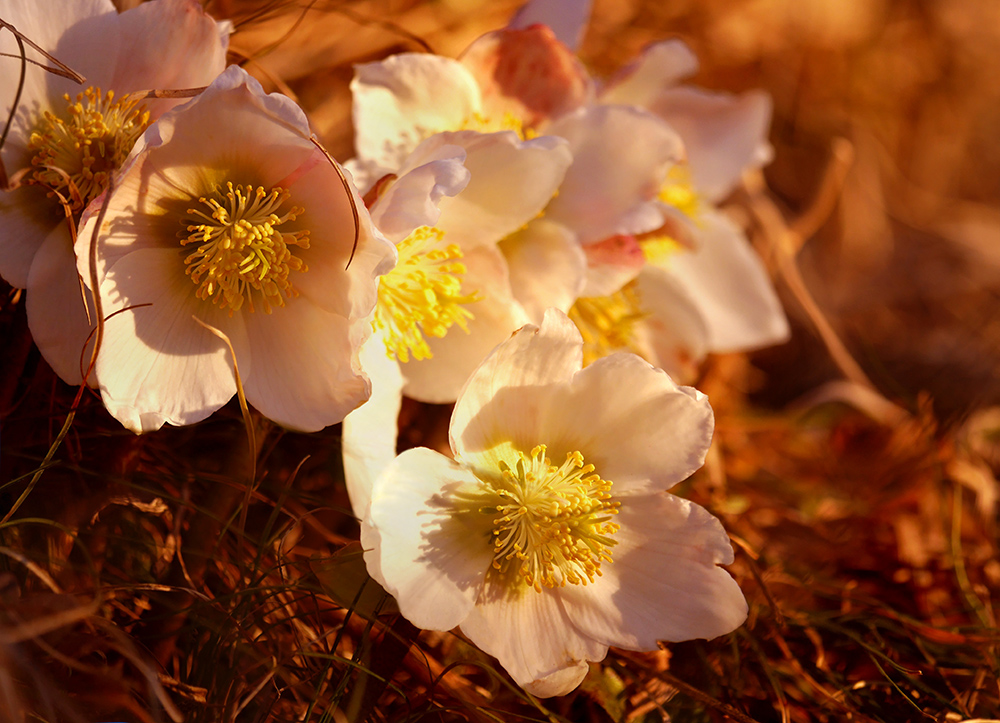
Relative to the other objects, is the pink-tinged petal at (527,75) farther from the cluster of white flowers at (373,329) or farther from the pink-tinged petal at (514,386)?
the pink-tinged petal at (514,386)

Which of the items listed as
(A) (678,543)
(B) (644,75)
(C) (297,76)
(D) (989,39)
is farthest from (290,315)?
(D) (989,39)

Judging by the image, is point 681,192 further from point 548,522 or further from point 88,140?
point 88,140

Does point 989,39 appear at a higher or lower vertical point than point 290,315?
lower

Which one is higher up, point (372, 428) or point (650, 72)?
point (650, 72)

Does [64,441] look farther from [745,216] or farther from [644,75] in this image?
[745,216]

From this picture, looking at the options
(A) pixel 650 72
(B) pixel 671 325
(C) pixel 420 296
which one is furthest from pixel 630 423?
(A) pixel 650 72

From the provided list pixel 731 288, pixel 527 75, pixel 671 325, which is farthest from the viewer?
pixel 731 288

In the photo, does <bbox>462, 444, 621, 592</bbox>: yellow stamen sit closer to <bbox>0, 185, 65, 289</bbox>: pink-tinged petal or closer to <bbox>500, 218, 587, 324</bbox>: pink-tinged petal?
<bbox>500, 218, 587, 324</bbox>: pink-tinged petal

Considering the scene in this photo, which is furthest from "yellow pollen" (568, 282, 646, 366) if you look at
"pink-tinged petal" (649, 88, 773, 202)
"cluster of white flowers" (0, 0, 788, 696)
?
"pink-tinged petal" (649, 88, 773, 202)
